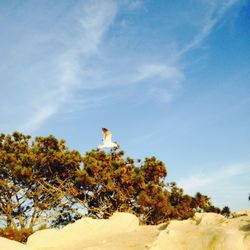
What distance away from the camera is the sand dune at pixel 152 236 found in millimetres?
5676

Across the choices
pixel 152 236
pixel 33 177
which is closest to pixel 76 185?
pixel 33 177

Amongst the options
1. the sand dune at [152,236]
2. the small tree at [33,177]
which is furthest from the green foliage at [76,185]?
the sand dune at [152,236]

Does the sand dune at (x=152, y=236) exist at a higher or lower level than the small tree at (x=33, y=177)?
lower

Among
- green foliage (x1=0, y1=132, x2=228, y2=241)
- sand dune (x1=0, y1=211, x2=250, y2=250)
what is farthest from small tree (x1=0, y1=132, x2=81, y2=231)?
sand dune (x1=0, y1=211, x2=250, y2=250)

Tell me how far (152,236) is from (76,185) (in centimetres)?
1383

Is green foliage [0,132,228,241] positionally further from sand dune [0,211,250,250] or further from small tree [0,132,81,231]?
sand dune [0,211,250,250]

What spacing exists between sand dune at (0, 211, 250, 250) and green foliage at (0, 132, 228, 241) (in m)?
9.71

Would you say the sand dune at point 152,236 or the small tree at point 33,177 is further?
the small tree at point 33,177

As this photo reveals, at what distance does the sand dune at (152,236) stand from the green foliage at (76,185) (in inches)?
382

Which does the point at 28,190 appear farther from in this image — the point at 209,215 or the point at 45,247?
the point at 209,215

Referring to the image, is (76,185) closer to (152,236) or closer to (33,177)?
(33,177)

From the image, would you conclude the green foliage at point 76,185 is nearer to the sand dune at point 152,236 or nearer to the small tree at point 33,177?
the small tree at point 33,177

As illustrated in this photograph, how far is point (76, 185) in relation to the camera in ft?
67.4

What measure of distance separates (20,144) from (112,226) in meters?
13.0
